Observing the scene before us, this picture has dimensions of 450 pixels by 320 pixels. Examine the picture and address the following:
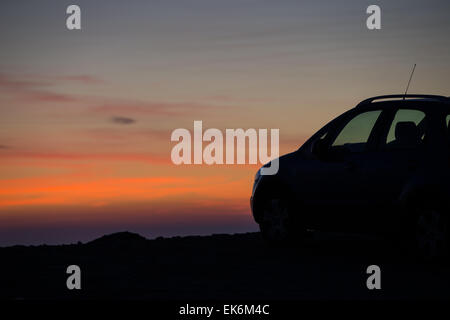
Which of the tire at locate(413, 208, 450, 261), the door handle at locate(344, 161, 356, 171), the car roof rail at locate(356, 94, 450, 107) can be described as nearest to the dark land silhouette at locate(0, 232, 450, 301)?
the tire at locate(413, 208, 450, 261)

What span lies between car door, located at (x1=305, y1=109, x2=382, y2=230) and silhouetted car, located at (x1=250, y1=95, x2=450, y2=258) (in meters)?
0.01

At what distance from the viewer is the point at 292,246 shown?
1180 cm

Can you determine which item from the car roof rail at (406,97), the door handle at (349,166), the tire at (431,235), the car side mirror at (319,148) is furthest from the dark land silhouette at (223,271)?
the car roof rail at (406,97)

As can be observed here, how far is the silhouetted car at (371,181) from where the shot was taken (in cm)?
973

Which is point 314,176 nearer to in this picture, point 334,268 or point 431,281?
point 334,268

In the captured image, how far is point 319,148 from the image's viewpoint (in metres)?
10.9

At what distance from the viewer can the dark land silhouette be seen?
834 cm

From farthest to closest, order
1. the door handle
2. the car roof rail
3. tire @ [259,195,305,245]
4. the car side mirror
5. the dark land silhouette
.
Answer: tire @ [259,195,305,245]
the car side mirror
the door handle
the car roof rail
the dark land silhouette

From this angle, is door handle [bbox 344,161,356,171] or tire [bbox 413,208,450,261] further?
door handle [bbox 344,161,356,171]

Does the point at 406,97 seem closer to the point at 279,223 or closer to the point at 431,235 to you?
the point at 431,235

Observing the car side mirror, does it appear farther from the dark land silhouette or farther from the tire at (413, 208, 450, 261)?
the tire at (413, 208, 450, 261)

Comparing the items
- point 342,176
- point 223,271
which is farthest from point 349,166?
point 223,271
